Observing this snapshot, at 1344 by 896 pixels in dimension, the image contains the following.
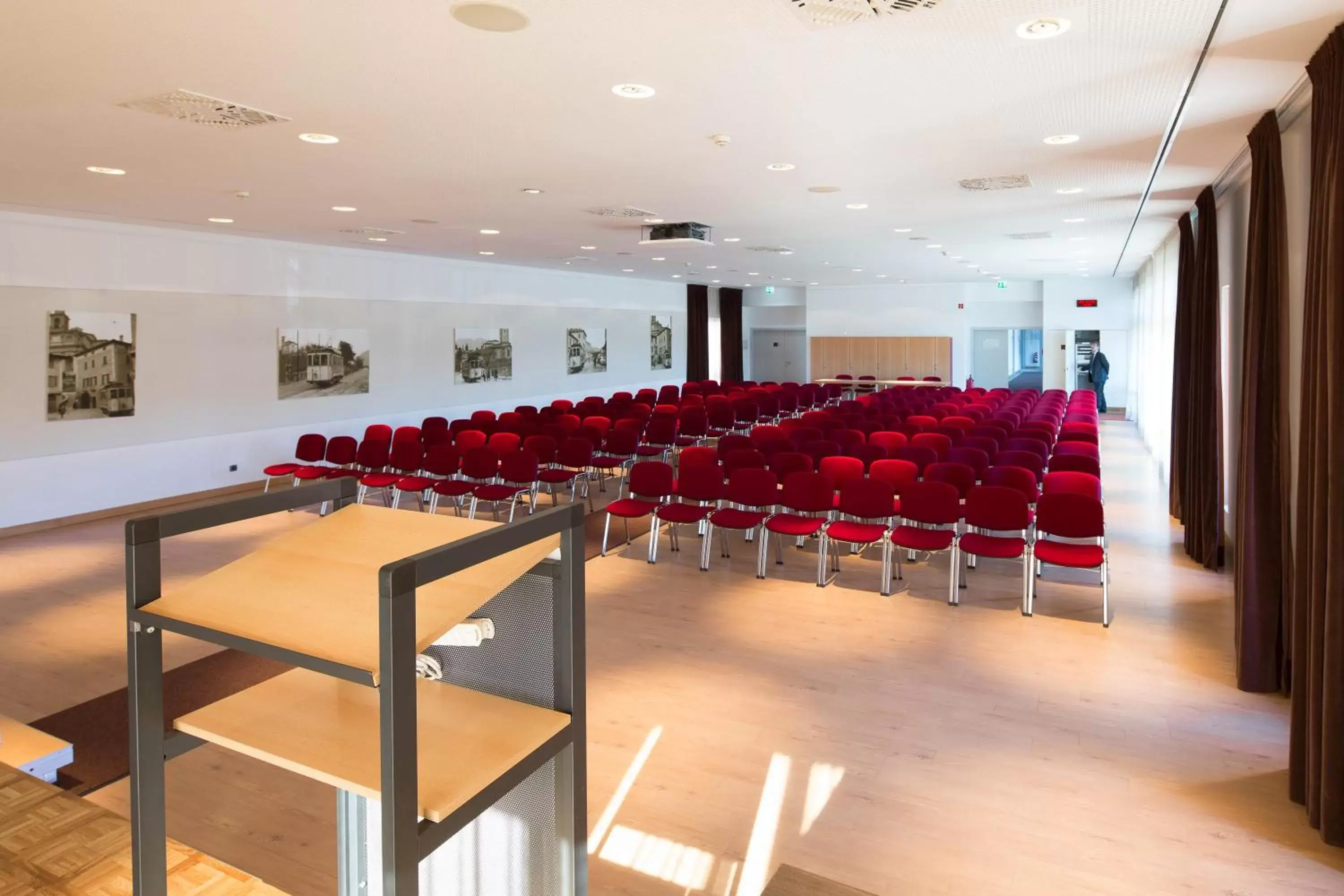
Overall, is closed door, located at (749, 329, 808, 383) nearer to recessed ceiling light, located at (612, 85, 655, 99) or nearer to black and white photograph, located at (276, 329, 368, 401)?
black and white photograph, located at (276, 329, 368, 401)

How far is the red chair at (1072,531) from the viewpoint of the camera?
22.5 feet

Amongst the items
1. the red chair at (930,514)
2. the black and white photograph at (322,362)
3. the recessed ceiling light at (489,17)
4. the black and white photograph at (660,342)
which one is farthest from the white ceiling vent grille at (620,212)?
the black and white photograph at (660,342)

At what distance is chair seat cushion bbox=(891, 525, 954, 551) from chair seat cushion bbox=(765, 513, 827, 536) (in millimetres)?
711

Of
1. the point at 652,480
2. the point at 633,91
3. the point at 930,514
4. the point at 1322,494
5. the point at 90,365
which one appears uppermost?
the point at 633,91

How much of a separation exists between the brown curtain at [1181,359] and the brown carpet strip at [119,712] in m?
7.95

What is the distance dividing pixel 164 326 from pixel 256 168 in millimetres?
5255

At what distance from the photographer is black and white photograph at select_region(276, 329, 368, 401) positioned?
43.3ft

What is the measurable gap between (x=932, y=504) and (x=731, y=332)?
20738 millimetres

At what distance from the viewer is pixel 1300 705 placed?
13.9 ft

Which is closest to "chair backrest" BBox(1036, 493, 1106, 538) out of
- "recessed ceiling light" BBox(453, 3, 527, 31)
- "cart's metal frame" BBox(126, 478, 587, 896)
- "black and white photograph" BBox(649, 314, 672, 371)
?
"recessed ceiling light" BBox(453, 3, 527, 31)

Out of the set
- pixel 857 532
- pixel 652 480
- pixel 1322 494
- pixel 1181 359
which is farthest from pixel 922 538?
pixel 1181 359

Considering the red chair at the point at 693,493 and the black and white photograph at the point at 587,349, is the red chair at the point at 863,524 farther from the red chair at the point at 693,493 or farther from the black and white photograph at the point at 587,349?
the black and white photograph at the point at 587,349

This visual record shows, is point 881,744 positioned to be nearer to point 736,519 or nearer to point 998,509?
point 998,509

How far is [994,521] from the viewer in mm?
7461
